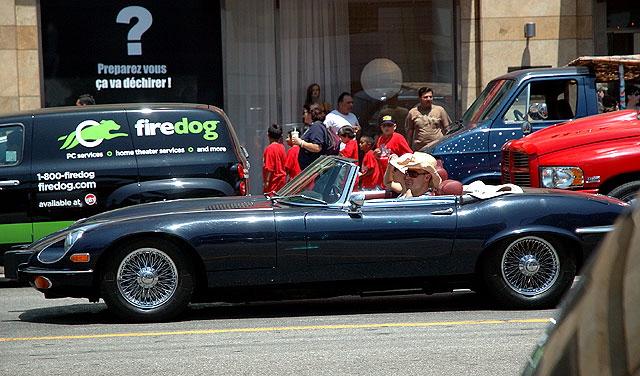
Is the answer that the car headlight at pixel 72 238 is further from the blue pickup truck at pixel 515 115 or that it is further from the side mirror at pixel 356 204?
the blue pickup truck at pixel 515 115

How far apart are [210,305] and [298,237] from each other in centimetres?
156

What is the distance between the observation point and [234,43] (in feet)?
53.1

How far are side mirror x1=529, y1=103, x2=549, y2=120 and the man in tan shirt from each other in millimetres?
2455

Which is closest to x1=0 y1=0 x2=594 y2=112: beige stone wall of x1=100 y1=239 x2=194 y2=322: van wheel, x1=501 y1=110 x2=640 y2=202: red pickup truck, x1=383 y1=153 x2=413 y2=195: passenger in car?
x1=501 y1=110 x2=640 y2=202: red pickup truck

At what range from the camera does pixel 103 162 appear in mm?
10016

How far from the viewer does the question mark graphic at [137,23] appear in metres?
15.6

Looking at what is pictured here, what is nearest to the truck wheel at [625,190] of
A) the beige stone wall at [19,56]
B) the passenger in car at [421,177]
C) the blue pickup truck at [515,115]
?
the blue pickup truck at [515,115]

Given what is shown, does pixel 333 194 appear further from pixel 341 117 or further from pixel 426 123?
pixel 341 117

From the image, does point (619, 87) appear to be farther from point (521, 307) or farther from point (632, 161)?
point (521, 307)

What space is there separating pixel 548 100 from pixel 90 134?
5556 mm

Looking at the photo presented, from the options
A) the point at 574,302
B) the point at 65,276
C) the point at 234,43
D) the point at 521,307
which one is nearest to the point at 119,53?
the point at 234,43

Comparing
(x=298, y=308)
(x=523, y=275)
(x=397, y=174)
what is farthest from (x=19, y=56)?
(x=523, y=275)

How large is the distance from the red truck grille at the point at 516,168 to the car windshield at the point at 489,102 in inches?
38.5

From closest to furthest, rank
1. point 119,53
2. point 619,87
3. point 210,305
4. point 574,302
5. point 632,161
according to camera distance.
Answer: point 574,302
point 210,305
point 632,161
point 619,87
point 119,53
